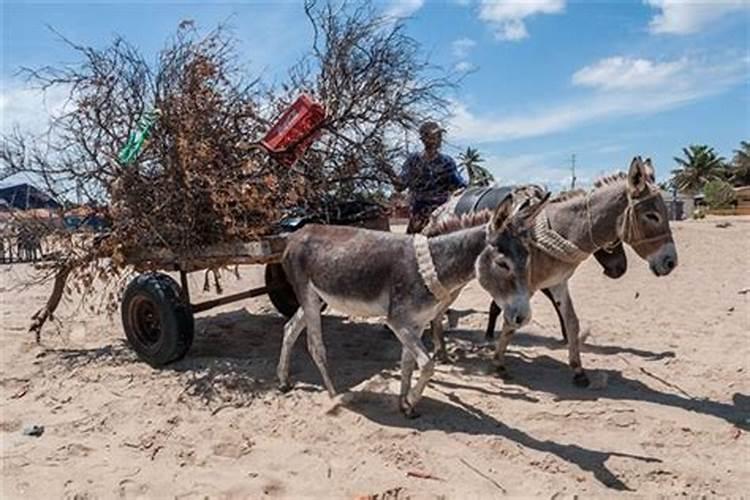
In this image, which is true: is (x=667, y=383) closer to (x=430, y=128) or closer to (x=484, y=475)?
(x=484, y=475)

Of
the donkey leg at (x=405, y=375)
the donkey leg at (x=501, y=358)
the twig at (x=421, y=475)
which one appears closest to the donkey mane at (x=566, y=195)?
the donkey leg at (x=501, y=358)

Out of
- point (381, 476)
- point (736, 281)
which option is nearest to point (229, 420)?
point (381, 476)

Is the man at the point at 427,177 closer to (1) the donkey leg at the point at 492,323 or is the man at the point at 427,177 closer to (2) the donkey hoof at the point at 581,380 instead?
(1) the donkey leg at the point at 492,323

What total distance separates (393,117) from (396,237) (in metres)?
2.11

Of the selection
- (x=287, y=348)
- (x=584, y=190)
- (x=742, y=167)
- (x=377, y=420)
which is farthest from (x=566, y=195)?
(x=742, y=167)

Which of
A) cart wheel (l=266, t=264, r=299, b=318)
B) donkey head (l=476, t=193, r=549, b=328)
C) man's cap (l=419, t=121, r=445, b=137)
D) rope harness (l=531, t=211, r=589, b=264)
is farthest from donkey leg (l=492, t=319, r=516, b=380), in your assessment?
cart wheel (l=266, t=264, r=299, b=318)

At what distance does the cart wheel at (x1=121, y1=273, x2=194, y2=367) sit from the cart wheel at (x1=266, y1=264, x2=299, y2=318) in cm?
132

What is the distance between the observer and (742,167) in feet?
178

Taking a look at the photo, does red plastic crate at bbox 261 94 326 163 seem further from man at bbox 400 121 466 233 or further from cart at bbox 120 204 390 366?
man at bbox 400 121 466 233

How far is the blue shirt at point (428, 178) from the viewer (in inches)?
254

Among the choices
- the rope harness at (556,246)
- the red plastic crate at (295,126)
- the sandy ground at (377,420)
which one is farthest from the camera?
the red plastic crate at (295,126)

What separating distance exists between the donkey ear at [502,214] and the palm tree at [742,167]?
191 feet

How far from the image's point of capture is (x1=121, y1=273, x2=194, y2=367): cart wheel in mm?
5609

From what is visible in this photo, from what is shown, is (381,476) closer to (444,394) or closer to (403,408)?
(403,408)
